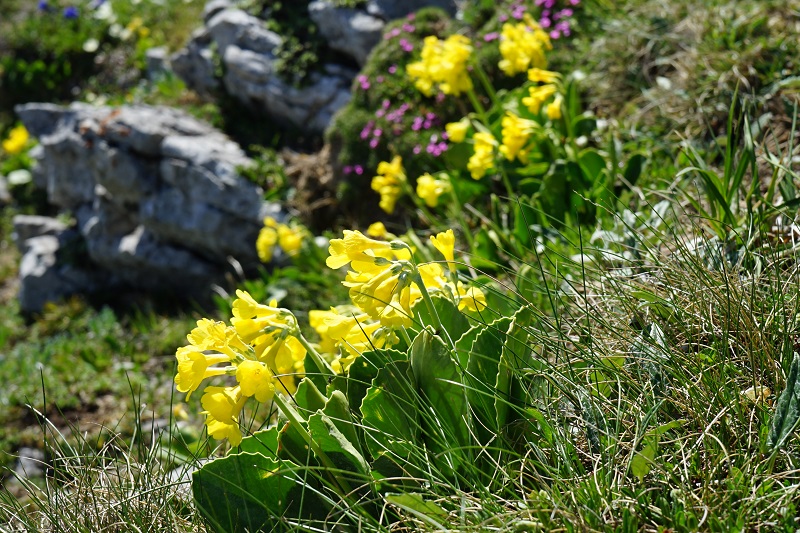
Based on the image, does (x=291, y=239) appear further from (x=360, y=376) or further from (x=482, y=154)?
(x=360, y=376)

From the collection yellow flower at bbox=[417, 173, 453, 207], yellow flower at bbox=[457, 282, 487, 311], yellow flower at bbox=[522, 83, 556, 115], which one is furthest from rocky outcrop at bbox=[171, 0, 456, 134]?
yellow flower at bbox=[457, 282, 487, 311]

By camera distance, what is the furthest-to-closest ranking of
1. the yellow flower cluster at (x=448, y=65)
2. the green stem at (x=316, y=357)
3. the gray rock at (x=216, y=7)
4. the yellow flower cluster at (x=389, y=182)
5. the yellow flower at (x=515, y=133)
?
the gray rock at (x=216, y=7), the yellow flower cluster at (x=389, y=182), the yellow flower cluster at (x=448, y=65), the yellow flower at (x=515, y=133), the green stem at (x=316, y=357)

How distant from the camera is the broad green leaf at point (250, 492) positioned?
71.6 inches

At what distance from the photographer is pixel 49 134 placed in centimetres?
759

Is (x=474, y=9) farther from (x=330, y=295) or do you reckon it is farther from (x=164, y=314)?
(x=164, y=314)

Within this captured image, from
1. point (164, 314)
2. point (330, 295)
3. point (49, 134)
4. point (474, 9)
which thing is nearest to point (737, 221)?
point (330, 295)

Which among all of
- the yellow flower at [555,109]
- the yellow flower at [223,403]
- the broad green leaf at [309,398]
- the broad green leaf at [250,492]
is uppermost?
the yellow flower at [555,109]

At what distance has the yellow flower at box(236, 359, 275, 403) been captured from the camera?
173 centimetres

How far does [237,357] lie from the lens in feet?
6.01

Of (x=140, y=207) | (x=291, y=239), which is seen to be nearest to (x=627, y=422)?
(x=291, y=239)

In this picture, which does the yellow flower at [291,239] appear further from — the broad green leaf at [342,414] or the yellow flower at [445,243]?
the broad green leaf at [342,414]

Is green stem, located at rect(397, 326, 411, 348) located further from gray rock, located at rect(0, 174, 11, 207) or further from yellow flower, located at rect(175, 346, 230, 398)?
gray rock, located at rect(0, 174, 11, 207)

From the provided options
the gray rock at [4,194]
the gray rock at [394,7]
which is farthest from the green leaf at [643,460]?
the gray rock at [4,194]

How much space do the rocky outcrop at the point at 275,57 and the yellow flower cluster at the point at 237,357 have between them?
4.84 meters
